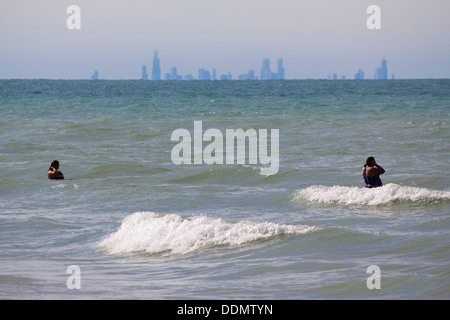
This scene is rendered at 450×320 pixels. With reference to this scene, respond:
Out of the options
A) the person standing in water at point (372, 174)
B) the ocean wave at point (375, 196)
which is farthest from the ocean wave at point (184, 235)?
the person standing in water at point (372, 174)

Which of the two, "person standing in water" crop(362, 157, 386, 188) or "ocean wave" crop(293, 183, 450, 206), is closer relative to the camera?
"ocean wave" crop(293, 183, 450, 206)

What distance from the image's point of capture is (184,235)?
13680 millimetres

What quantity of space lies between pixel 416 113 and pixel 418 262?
38389 mm

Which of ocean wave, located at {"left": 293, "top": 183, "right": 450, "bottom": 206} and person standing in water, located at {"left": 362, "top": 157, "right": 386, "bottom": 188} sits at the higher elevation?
person standing in water, located at {"left": 362, "top": 157, "right": 386, "bottom": 188}

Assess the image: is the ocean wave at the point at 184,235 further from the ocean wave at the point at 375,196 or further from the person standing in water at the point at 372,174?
the person standing in water at the point at 372,174

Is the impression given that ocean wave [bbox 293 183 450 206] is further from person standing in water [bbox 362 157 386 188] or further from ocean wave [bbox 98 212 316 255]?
ocean wave [bbox 98 212 316 255]

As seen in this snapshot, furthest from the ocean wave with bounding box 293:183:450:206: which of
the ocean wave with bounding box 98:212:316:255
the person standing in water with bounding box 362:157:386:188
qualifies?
the ocean wave with bounding box 98:212:316:255

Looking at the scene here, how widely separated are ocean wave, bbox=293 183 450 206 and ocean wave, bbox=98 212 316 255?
13.3 feet

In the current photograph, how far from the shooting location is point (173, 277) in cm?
1091

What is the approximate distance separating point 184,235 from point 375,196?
20.0 ft

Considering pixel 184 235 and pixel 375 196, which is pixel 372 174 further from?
pixel 184 235

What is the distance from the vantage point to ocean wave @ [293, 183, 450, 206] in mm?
17578

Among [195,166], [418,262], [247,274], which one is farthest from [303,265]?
[195,166]

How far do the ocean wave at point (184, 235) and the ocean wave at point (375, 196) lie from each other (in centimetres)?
404
